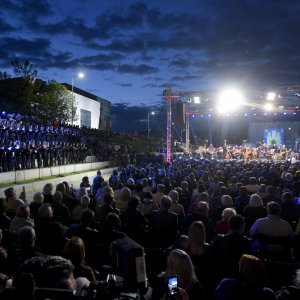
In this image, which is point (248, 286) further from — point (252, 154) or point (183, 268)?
point (252, 154)

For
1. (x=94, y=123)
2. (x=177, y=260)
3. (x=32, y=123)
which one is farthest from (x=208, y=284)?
(x=94, y=123)

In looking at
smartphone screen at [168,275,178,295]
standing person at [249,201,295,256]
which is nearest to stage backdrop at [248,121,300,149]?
standing person at [249,201,295,256]

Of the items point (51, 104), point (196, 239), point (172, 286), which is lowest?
point (196, 239)

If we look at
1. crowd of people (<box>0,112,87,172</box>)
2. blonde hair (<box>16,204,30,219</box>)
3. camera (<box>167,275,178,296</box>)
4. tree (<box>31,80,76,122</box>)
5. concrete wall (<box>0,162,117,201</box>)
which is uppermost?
tree (<box>31,80,76,122</box>)

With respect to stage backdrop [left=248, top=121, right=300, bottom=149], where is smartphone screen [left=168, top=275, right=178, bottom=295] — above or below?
below

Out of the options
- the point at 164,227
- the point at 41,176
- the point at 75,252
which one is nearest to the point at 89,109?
the point at 41,176

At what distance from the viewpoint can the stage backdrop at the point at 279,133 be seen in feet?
160

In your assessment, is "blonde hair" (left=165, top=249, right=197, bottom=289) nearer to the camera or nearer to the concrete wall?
the camera

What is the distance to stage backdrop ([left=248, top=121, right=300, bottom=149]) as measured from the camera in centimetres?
4878

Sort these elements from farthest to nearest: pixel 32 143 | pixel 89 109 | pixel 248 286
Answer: pixel 89 109 < pixel 32 143 < pixel 248 286

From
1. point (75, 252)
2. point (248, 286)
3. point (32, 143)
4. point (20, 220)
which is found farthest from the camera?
point (32, 143)

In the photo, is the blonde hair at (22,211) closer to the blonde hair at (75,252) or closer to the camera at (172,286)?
the blonde hair at (75,252)

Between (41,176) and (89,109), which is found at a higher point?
(89,109)

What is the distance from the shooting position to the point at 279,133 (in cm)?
4953
